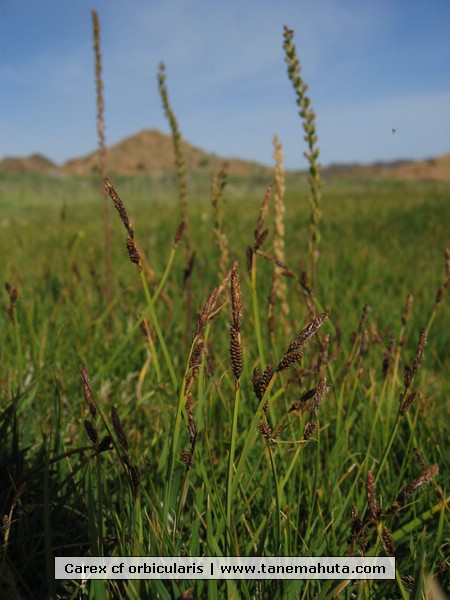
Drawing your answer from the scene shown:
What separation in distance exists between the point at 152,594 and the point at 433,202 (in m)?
8.28

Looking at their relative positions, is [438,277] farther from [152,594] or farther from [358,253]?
[152,594]

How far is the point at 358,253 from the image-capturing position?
16.1 feet

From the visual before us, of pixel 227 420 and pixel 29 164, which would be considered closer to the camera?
pixel 227 420

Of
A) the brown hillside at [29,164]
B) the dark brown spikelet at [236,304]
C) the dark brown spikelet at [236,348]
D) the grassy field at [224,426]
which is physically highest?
the brown hillside at [29,164]

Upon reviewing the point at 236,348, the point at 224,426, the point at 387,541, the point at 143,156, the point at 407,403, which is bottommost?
the point at 224,426

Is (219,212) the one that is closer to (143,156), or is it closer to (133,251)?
(133,251)

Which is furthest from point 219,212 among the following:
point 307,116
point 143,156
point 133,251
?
point 143,156

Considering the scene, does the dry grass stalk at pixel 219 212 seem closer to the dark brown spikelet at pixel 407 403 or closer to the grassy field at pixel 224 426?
the grassy field at pixel 224 426

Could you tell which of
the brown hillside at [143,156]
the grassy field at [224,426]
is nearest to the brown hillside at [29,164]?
the brown hillside at [143,156]

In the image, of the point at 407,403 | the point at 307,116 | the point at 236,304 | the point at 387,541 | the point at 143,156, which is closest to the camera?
the point at 236,304

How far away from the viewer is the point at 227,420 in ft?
5.75

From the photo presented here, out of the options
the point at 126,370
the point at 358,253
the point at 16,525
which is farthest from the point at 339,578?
the point at 358,253

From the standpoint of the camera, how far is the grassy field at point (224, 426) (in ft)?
2.86

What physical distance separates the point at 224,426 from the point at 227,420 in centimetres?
5
